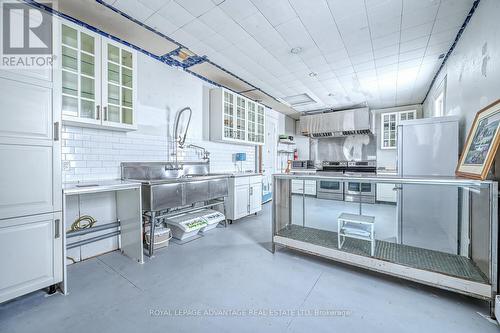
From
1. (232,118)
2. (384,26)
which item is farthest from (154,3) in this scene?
(384,26)

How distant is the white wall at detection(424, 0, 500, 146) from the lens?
5.97ft

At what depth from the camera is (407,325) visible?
1.52 m

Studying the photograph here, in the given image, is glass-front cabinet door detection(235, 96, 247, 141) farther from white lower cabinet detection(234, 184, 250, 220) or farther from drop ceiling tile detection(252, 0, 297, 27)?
drop ceiling tile detection(252, 0, 297, 27)

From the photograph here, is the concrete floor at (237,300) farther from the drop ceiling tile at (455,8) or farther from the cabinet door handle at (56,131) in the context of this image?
the drop ceiling tile at (455,8)

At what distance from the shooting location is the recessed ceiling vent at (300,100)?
5.36 meters

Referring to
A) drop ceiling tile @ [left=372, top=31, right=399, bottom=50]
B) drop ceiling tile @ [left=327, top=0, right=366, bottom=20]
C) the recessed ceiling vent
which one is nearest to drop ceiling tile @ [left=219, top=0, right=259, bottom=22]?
drop ceiling tile @ [left=327, top=0, right=366, bottom=20]

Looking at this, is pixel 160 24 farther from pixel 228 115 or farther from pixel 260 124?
pixel 260 124

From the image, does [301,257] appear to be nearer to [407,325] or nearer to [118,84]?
[407,325]

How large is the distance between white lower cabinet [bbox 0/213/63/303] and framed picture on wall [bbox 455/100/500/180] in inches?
138

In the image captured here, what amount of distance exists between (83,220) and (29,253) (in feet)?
2.87

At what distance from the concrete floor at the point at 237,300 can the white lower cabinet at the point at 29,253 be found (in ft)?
0.59

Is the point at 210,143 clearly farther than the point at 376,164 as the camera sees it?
No

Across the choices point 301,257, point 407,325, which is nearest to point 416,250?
point 407,325

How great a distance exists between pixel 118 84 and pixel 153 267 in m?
2.24
